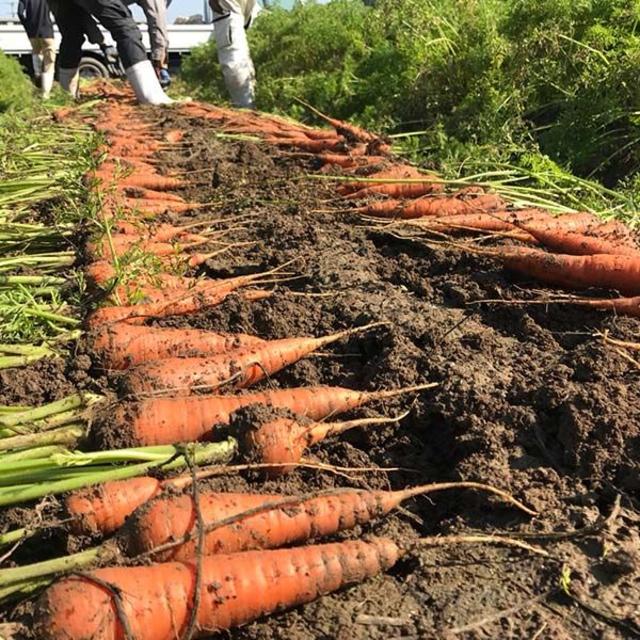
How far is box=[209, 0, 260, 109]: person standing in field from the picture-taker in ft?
32.0

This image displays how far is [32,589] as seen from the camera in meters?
1.73

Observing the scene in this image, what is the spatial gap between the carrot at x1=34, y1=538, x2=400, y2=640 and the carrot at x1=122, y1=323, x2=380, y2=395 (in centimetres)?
80

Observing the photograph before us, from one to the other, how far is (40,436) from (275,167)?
3736 millimetres

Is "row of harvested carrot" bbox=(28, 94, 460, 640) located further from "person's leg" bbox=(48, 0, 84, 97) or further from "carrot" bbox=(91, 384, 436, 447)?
"person's leg" bbox=(48, 0, 84, 97)

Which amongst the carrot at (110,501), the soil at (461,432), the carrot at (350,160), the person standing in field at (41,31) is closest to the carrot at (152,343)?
the soil at (461,432)

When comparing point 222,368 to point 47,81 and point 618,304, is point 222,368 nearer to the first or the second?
point 618,304

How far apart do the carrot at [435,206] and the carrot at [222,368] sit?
137 centimetres

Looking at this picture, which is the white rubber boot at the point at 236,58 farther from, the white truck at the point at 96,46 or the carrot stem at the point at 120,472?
the carrot stem at the point at 120,472

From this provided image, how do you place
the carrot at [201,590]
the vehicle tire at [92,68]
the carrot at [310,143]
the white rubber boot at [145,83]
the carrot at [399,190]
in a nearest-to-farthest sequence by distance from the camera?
the carrot at [201,590] → the carrot at [399,190] → the carrot at [310,143] → the white rubber boot at [145,83] → the vehicle tire at [92,68]

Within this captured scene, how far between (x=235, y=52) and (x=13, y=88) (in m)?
3.12

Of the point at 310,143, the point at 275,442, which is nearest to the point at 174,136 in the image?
the point at 310,143

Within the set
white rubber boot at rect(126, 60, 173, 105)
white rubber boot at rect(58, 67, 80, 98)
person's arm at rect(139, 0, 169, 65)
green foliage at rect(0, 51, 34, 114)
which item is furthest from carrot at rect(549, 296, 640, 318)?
person's arm at rect(139, 0, 169, 65)

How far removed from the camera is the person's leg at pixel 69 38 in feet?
30.8

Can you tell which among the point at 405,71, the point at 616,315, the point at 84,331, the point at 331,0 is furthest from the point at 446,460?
the point at 331,0
